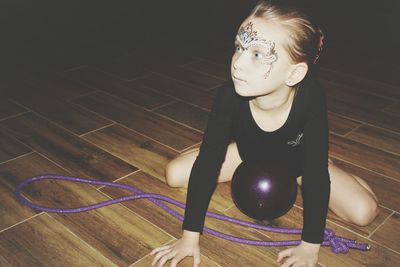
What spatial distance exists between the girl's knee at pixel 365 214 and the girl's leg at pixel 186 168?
51 centimetres

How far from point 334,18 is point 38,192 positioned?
360 cm

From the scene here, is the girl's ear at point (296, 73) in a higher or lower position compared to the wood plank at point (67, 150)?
higher

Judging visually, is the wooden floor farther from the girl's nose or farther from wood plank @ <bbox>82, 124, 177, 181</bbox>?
the girl's nose

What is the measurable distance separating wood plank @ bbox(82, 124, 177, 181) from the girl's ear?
0.81 m

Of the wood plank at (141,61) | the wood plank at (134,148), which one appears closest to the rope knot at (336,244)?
the wood plank at (134,148)

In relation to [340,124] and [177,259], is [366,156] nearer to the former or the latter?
[340,124]

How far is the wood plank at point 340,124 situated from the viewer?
7.57 ft

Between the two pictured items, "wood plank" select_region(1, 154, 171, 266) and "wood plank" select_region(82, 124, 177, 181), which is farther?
"wood plank" select_region(82, 124, 177, 181)

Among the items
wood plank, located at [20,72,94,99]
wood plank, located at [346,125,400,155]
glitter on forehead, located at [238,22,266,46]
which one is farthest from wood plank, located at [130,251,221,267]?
wood plank, located at [20,72,94,99]

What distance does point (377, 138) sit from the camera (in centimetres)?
224

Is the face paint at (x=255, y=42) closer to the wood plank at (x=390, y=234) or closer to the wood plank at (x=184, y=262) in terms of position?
the wood plank at (x=184, y=262)

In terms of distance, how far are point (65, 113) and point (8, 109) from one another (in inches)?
12.5

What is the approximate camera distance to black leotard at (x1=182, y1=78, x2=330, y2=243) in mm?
1359

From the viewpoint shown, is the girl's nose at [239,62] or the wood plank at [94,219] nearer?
the girl's nose at [239,62]
